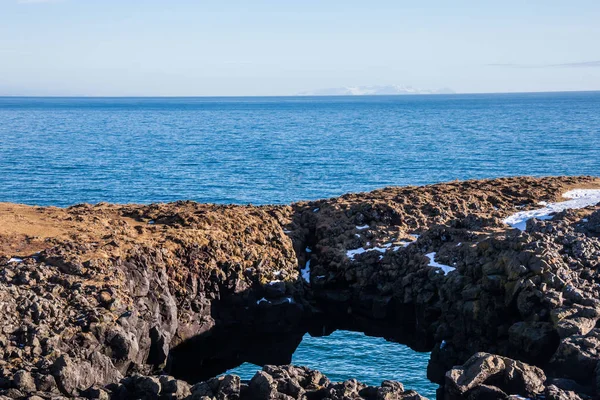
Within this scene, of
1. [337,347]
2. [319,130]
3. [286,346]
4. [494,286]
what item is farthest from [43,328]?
[319,130]

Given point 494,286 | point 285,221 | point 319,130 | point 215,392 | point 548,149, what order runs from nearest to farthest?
point 215,392 < point 494,286 < point 285,221 < point 548,149 < point 319,130

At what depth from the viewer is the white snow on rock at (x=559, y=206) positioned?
44875 mm

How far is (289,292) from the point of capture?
40.3 meters

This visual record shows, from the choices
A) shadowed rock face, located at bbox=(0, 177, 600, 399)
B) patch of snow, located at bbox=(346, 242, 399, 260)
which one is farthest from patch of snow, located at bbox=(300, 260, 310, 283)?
patch of snow, located at bbox=(346, 242, 399, 260)

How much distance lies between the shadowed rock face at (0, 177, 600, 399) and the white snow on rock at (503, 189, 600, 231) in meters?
1.24

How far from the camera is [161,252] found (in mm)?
38250

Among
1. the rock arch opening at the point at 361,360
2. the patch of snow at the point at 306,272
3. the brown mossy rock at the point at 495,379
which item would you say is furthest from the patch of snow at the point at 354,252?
the brown mossy rock at the point at 495,379

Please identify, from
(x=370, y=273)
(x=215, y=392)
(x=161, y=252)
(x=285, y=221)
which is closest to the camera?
(x=215, y=392)

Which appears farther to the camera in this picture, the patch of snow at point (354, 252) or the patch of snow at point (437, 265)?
the patch of snow at point (354, 252)

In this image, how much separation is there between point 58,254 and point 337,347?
17.1 metres

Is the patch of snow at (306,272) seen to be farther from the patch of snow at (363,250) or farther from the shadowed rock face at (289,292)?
the patch of snow at (363,250)

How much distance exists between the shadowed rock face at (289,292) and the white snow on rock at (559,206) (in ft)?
4.06

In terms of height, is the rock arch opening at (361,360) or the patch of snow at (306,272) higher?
the patch of snow at (306,272)

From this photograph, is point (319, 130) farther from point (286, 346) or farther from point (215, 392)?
point (215, 392)
